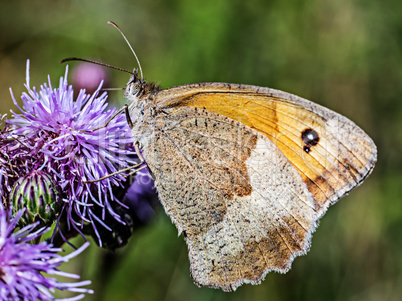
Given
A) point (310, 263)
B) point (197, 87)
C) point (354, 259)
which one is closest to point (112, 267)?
point (197, 87)

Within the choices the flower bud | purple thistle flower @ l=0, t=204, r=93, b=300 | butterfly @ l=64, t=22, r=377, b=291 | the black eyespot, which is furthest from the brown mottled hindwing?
purple thistle flower @ l=0, t=204, r=93, b=300

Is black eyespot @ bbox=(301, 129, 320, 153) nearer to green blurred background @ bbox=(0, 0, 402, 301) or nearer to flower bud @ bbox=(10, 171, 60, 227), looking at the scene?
flower bud @ bbox=(10, 171, 60, 227)

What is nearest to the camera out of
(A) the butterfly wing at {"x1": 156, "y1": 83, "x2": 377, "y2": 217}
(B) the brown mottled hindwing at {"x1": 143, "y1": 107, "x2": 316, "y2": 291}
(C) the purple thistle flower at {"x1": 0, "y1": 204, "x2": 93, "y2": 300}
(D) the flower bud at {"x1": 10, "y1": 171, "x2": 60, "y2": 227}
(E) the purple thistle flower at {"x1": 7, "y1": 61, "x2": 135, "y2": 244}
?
(C) the purple thistle flower at {"x1": 0, "y1": 204, "x2": 93, "y2": 300}

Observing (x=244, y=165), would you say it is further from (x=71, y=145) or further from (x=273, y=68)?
(x=273, y=68)

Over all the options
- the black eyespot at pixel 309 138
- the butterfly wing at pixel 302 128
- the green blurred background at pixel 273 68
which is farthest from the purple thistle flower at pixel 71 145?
the green blurred background at pixel 273 68

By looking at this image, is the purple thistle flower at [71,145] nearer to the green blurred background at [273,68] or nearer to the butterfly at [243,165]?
the butterfly at [243,165]

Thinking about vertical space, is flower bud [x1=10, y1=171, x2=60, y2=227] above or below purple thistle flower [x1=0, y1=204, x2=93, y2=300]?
above

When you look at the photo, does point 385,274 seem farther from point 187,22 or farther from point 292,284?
point 187,22
